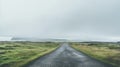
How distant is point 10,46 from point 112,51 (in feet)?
42.2

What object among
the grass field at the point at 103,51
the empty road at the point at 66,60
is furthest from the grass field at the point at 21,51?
the grass field at the point at 103,51

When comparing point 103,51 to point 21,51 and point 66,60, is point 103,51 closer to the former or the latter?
point 66,60

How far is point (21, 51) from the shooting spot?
31.3m

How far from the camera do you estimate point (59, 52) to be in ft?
108

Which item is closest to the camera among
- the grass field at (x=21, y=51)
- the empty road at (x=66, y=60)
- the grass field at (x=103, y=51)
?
the empty road at (x=66, y=60)

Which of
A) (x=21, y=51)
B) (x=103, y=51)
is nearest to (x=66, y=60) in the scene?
(x=103, y=51)

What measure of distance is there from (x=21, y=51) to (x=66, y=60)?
585 centimetres

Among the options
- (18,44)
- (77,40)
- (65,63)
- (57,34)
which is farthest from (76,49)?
(18,44)

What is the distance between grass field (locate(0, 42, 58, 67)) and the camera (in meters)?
28.3

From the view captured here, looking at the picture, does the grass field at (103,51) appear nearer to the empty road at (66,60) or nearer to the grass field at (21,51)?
the empty road at (66,60)

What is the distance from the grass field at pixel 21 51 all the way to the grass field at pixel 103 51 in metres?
3.73

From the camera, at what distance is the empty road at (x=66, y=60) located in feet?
91.9

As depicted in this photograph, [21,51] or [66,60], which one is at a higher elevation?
[21,51]

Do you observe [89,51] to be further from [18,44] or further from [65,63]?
[18,44]
